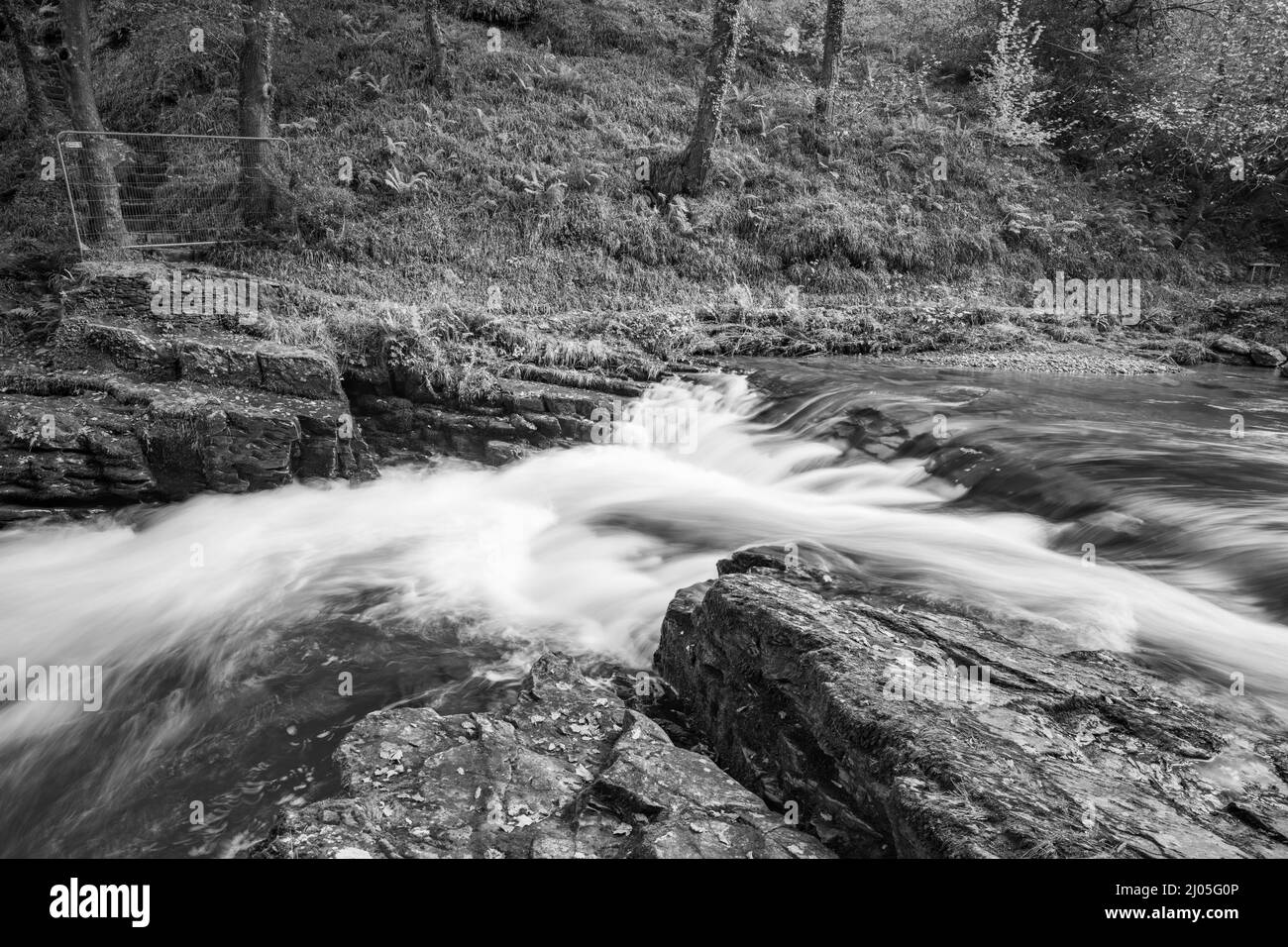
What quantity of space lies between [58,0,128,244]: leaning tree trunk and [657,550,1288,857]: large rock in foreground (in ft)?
43.6

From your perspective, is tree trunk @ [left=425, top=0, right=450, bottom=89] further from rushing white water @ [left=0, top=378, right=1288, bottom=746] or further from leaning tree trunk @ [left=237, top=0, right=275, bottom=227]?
rushing white water @ [left=0, top=378, right=1288, bottom=746]

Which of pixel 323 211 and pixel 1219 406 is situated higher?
pixel 323 211

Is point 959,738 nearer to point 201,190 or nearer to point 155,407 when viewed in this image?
point 155,407

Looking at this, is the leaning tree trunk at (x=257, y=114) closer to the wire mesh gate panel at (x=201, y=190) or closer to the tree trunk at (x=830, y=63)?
the wire mesh gate panel at (x=201, y=190)

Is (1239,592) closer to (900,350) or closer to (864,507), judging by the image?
(864,507)

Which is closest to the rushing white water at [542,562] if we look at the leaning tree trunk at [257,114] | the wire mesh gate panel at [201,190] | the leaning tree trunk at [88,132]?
the leaning tree trunk at [88,132]

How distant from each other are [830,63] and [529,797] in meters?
23.6

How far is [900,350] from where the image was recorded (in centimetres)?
1492

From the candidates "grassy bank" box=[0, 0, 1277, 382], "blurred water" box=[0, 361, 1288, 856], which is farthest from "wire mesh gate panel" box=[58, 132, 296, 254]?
"blurred water" box=[0, 361, 1288, 856]

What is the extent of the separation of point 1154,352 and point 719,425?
10.4 m

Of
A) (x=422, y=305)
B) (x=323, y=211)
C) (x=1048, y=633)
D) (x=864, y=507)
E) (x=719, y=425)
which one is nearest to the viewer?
(x=1048, y=633)

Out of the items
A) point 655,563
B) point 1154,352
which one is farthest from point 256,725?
point 1154,352

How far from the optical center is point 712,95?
17.0 m

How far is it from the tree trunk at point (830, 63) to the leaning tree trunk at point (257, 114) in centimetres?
1447
